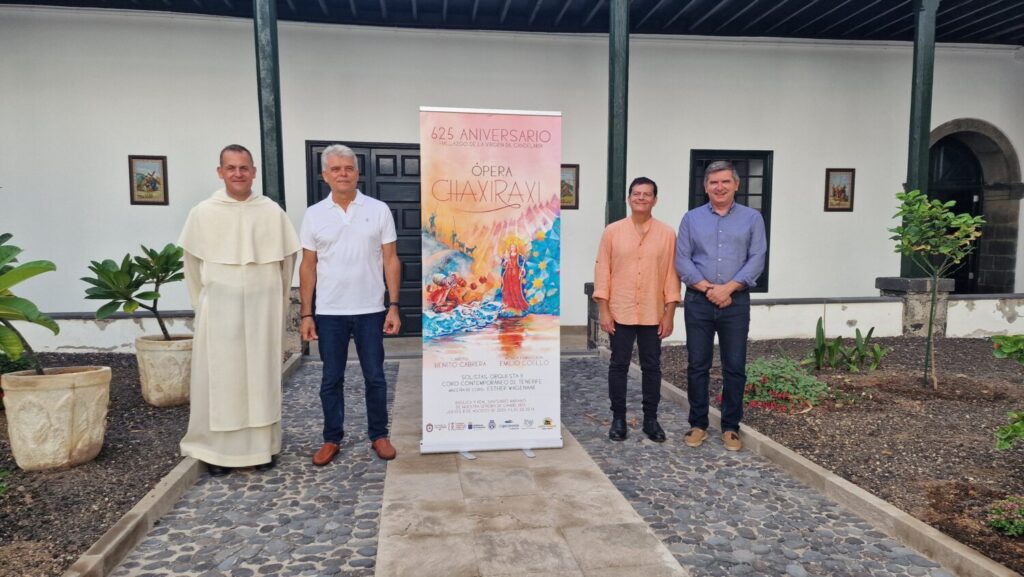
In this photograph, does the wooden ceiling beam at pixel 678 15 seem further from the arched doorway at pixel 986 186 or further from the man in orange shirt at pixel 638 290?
the man in orange shirt at pixel 638 290

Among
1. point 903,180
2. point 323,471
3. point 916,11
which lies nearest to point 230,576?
point 323,471

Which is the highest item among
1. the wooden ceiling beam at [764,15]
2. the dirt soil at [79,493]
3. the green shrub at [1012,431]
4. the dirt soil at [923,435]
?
the wooden ceiling beam at [764,15]

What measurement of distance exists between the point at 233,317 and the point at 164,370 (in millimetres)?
1944

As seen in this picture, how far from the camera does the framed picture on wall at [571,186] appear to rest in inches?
355

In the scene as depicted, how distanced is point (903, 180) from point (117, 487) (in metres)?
11.0

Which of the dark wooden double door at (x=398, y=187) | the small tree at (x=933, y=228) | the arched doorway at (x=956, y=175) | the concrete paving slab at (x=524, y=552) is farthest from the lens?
the arched doorway at (x=956, y=175)

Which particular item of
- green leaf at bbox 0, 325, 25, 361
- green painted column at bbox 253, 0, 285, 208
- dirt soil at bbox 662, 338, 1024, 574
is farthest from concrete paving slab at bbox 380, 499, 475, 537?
green painted column at bbox 253, 0, 285, 208

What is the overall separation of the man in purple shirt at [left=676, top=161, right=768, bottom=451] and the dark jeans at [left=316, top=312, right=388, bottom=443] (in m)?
2.14

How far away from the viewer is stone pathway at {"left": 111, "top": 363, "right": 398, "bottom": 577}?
109 inches

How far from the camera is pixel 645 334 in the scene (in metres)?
4.37

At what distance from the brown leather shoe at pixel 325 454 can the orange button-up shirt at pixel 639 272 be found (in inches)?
81.4

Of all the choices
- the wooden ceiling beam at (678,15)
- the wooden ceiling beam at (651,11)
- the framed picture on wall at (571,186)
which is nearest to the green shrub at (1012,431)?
the framed picture on wall at (571,186)

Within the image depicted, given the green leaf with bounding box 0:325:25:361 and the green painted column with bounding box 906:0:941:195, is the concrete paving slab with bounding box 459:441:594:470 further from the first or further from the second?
the green painted column with bounding box 906:0:941:195

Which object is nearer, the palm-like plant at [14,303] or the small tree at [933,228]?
the palm-like plant at [14,303]
